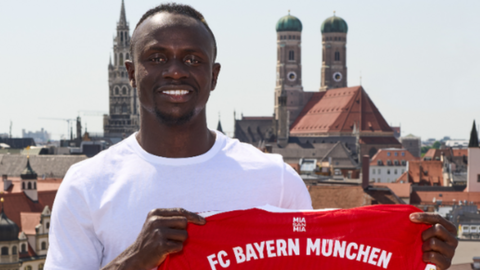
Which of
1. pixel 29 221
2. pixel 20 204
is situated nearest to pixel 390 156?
pixel 20 204

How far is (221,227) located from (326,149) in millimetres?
88928

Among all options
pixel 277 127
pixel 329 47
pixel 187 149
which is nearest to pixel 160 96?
pixel 187 149

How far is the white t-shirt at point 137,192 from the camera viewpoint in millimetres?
3027

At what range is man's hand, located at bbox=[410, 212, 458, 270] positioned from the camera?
2.98 meters

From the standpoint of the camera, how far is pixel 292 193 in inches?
130

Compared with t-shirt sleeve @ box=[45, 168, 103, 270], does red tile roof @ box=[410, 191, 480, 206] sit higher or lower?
lower

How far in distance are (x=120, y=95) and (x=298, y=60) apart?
34.6 metres

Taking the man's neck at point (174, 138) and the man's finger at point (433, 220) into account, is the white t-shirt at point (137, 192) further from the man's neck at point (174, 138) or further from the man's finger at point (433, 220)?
the man's finger at point (433, 220)

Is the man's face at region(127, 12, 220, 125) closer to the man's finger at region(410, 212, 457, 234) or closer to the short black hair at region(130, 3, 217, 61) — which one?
the short black hair at region(130, 3, 217, 61)

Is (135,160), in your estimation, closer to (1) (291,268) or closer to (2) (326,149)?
(1) (291,268)

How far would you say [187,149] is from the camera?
3.21 metres

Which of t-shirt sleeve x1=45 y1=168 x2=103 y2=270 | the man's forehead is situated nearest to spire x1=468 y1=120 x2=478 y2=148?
the man's forehead

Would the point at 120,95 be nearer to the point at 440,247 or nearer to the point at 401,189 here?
the point at 401,189

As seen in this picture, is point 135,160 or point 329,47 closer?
point 135,160
